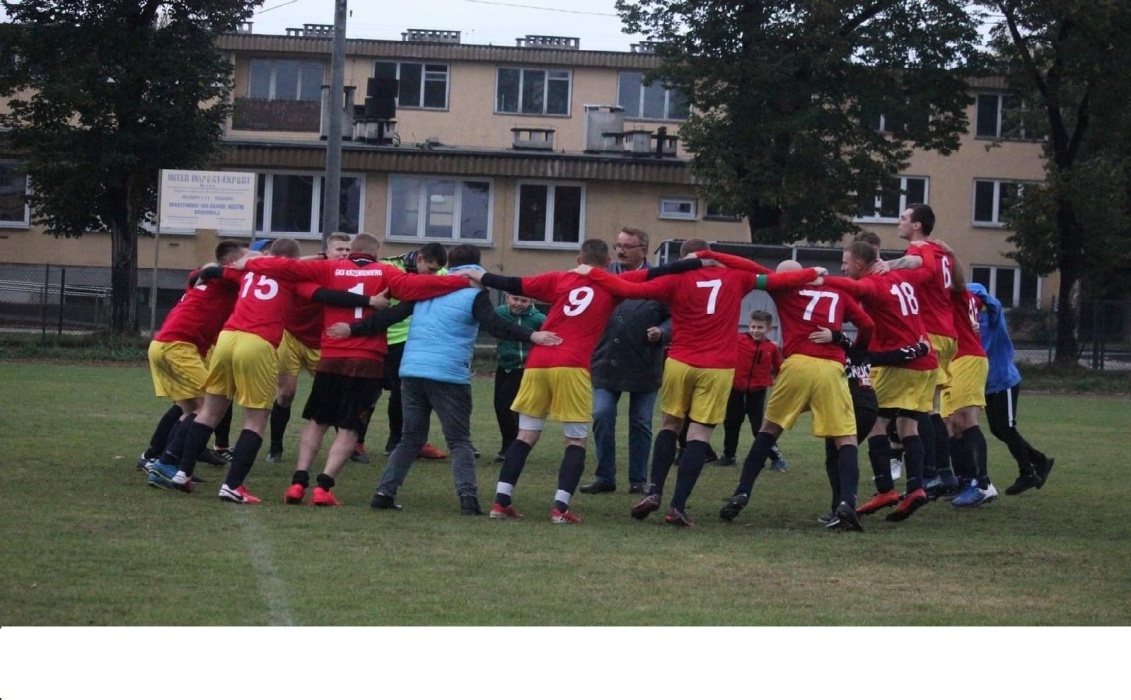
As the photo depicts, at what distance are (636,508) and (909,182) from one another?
42708 millimetres

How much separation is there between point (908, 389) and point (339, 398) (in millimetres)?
4231

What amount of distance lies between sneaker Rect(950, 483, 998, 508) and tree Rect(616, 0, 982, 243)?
2298 centimetres

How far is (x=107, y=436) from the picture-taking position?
1471 centimetres

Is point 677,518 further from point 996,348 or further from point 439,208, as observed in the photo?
point 439,208

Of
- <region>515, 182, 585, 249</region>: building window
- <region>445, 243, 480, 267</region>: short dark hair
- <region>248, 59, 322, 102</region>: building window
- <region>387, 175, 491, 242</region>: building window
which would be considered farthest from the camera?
<region>248, 59, 322, 102</region>: building window

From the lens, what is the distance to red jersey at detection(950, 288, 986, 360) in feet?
39.2

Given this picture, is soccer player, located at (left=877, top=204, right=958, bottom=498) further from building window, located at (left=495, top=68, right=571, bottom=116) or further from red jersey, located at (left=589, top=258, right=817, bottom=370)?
building window, located at (left=495, top=68, right=571, bottom=116)

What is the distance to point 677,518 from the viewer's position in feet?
32.7

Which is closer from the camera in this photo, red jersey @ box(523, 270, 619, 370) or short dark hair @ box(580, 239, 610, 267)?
red jersey @ box(523, 270, 619, 370)

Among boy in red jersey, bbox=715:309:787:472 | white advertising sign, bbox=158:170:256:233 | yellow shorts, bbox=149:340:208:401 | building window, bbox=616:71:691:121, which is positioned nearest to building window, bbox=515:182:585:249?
building window, bbox=616:71:691:121

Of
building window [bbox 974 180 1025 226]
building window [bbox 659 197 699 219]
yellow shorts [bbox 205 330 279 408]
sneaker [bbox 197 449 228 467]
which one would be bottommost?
sneaker [bbox 197 449 228 467]

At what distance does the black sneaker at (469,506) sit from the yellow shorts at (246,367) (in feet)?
5.12

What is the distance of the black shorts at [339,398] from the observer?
10.4m

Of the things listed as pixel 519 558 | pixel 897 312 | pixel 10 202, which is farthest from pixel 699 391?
pixel 10 202
